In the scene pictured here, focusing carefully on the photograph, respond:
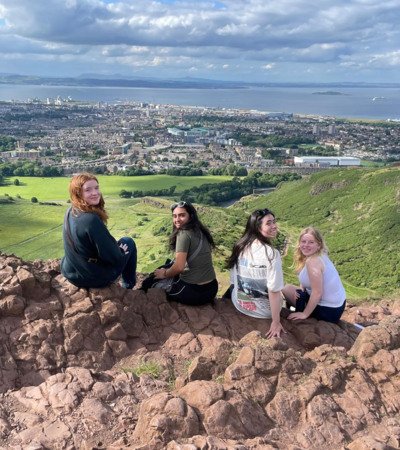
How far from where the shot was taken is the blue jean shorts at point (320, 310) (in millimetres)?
7102

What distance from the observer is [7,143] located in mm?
129000

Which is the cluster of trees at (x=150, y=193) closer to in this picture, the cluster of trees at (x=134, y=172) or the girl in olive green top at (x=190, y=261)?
the cluster of trees at (x=134, y=172)

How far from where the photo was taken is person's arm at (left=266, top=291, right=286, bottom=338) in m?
6.51

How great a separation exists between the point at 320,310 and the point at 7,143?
439 feet

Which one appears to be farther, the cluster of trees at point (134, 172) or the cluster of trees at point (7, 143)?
the cluster of trees at point (7, 143)

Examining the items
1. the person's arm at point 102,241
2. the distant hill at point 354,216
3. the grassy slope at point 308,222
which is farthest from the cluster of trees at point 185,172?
the person's arm at point 102,241

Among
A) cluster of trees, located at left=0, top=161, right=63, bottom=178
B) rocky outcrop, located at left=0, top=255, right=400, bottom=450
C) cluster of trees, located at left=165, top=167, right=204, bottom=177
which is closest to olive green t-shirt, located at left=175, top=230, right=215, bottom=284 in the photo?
rocky outcrop, located at left=0, top=255, right=400, bottom=450

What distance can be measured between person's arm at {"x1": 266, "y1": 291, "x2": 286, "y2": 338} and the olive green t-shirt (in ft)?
3.17

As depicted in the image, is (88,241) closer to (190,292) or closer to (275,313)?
(190,292)

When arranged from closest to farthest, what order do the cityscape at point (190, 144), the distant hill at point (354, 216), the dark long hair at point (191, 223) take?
the dark long hair at point (191, 223) → the distant hill at point (354, 216) → the cityscape at point (190, 144)

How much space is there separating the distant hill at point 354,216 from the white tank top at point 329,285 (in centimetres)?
2407

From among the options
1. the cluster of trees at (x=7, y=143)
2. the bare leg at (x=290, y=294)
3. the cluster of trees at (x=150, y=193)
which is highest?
the bare leg at (x=290, y=294)

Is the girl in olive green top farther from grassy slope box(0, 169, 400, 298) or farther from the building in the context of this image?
the building

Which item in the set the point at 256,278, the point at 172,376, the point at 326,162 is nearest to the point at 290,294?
the point at 256,278
